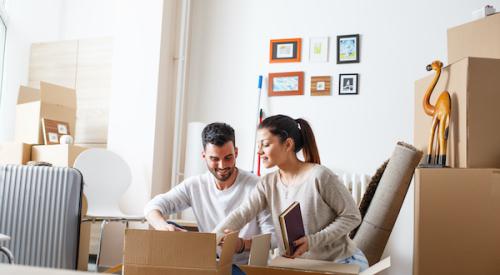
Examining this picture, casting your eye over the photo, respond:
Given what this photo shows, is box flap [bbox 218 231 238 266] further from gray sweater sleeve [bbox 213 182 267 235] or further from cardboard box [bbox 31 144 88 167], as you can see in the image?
cardboard box [bbox 31 144 88 167]

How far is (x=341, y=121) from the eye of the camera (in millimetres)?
4043

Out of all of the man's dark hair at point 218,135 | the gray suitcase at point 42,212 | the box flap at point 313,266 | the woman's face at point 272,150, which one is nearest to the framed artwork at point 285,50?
the man's dark hair at point 218,135

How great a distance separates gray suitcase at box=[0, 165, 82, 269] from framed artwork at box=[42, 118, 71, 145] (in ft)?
6.38

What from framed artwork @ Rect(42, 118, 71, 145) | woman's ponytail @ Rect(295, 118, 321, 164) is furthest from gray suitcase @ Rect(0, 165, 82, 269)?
framed artwork @ Rect(42, 118, 71, 145)

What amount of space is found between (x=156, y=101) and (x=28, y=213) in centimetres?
215

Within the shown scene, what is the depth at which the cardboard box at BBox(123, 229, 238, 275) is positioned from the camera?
58.5 inches

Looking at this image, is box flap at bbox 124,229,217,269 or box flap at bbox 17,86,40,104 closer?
box flap at bbox 124,229,217,269

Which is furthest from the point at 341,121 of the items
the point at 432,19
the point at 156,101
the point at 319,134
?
the point at 156,101

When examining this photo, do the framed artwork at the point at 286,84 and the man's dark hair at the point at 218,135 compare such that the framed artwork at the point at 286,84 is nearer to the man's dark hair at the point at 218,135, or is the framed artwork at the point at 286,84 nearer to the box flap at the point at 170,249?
the man's dark hair at the point at 218,135

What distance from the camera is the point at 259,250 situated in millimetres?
1731

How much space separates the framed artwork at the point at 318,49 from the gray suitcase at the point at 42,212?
2486 millimetres

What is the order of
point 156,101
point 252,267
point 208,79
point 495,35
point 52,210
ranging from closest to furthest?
point 252,267
point 52,210
point 495,35
point 156,101
point 208,79

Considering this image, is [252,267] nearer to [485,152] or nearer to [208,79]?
[485,152]

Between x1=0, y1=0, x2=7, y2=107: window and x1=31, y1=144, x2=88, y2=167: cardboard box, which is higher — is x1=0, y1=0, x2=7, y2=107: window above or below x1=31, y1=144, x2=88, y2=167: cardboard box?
above
